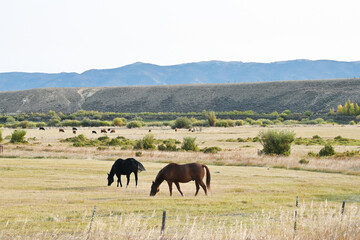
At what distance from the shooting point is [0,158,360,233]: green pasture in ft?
51.2

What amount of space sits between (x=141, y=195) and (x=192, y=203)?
304 centimetres

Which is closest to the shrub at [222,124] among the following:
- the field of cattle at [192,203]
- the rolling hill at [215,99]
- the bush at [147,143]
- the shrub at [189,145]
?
the rolling hill at [215,99]

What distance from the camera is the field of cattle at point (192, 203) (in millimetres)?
11328

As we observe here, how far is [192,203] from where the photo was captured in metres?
18.4

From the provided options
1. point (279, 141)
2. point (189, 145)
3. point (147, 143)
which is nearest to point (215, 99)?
point (147, 143)

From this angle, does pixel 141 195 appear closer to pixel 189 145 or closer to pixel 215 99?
pixel 189 145

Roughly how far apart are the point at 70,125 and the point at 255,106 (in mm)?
65875

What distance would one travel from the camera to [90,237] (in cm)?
1094

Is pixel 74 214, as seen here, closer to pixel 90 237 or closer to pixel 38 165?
pixel 90 237

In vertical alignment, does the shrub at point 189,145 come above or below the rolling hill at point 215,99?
below

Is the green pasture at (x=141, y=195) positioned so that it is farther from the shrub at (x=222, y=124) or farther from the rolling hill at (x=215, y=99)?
the rolling hill at (x=215, y=99)

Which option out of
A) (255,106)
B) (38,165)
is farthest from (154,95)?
(38,165)

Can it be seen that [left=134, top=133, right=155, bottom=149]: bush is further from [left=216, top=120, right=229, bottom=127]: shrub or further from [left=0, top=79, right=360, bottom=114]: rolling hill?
[left=0, top=79, right=360, bottom=114]: rolling hill

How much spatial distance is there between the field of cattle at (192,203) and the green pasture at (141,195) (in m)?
0.03
